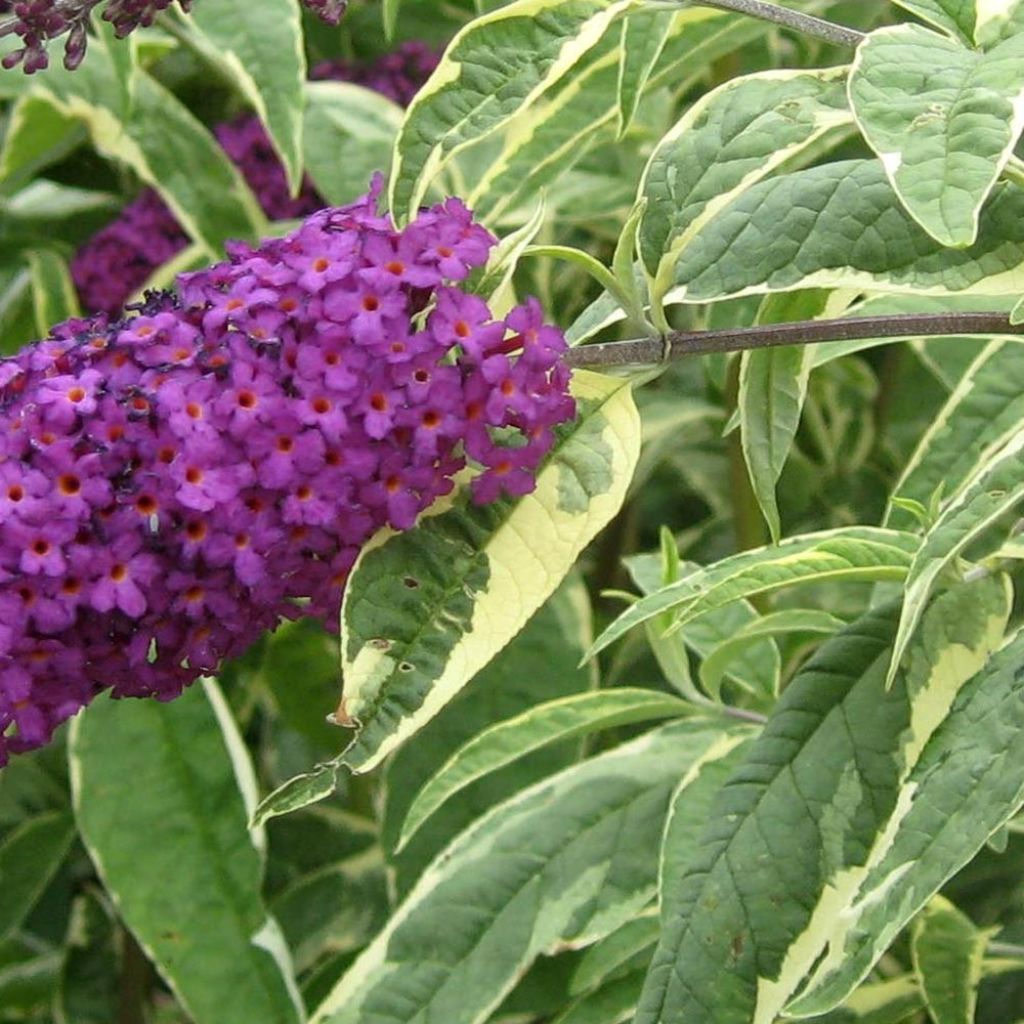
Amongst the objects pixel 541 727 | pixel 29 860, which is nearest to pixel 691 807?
pixel 541 727

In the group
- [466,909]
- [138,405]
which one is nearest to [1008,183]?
[138,405]

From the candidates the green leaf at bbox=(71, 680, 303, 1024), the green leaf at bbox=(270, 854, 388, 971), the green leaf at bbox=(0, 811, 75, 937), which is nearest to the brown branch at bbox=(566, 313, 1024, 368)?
the green leaf at bbox=(71, 680, 303, 1024)

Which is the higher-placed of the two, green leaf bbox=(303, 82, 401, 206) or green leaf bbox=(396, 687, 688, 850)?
green leaf bbox=(303, 82, 401, 206)

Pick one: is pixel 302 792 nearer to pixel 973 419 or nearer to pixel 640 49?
pixel 640 49

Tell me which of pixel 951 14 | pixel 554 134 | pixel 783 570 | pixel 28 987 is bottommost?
pixel 28 987

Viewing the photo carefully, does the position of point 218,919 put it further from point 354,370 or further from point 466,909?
point 354,370

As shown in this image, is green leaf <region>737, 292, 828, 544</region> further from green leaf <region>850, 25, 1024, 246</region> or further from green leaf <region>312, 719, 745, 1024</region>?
green leaf <region>312, 719, 745, 1024</region>

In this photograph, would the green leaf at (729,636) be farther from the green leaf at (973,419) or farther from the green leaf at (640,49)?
the green leaf at (640,49)
